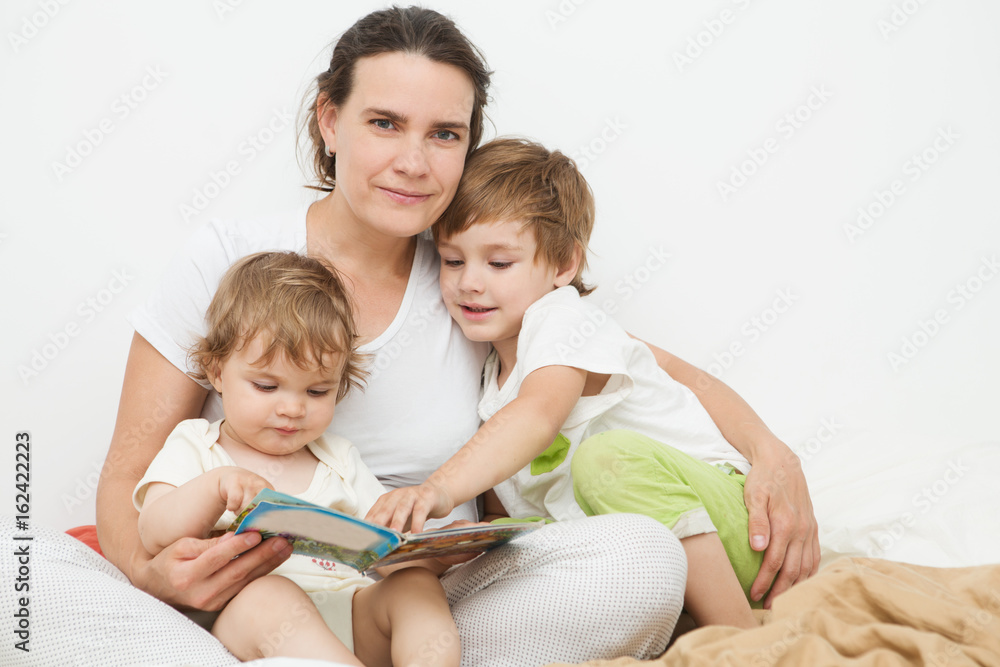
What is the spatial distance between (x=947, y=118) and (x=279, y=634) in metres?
2.33

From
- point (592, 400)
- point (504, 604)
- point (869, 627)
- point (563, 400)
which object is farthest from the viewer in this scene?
point (592, 400)

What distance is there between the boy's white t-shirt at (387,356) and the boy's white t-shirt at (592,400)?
95mm

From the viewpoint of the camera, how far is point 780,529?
1.66 metres

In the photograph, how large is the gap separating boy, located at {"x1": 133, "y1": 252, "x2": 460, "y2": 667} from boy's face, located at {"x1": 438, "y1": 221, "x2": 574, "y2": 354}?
11.1 inches

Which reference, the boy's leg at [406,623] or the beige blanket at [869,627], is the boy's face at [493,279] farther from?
the beige blanket at [869,627]

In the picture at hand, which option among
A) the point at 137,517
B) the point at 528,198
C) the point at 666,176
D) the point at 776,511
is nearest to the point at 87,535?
the point at 137,517

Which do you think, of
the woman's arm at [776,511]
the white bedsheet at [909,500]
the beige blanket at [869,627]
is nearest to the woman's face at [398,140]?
the woman's arm at [776,511]

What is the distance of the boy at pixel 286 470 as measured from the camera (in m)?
1.28

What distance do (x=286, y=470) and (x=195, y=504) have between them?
271 millimetres

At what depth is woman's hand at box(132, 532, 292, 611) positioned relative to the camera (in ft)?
4.12

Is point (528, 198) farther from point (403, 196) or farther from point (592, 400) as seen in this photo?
point (592, 400)

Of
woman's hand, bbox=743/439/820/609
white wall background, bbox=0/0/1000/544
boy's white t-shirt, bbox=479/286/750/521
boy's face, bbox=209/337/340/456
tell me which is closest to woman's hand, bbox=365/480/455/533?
boy's face, bbox=209/337/340/456

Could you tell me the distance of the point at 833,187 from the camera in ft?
8.22

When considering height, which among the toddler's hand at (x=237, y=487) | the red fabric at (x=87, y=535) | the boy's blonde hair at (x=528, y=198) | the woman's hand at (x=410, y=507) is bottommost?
the red fabric at (x=87, y=535)
